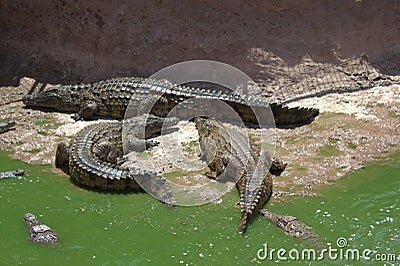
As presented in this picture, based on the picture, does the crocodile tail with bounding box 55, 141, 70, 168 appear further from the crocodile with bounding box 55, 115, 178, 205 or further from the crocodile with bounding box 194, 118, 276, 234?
the crocodile with bounding box 194, 118, 276, 234

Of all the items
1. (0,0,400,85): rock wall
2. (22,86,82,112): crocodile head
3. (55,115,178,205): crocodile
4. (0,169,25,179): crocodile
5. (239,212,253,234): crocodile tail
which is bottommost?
(239,212,253,234): crocodile tail

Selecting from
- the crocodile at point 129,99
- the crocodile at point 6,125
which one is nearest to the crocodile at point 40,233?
the crocodile at point 6,125

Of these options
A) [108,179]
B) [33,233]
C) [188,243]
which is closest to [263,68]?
[108,179]

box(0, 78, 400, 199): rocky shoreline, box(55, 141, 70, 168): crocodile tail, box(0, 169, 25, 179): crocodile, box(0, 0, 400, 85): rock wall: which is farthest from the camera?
box(0, 0, 400, 85): rock wall

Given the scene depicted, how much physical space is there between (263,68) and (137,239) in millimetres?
4943

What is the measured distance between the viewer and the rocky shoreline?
6.83 meters

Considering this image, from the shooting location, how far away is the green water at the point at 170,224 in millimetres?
5293

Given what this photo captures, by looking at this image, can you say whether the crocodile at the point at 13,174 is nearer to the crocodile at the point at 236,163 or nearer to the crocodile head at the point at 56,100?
the crocodile head at the point at 56,100

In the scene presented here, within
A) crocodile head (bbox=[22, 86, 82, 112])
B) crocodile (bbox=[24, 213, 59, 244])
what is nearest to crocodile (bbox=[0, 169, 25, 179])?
crocodile (bbox=[24, 213, 59, 244])

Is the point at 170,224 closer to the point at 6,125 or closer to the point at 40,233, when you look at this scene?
the point at 40,233

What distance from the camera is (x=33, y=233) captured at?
558 centimetres

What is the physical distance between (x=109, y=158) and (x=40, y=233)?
6.08ft

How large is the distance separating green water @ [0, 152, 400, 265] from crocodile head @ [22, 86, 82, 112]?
2.40m

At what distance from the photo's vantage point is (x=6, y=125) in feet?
27.1
